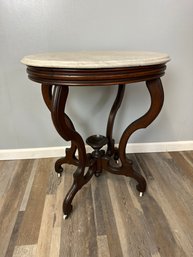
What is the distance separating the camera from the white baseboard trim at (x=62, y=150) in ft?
5.31

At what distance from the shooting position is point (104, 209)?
116 centimetres

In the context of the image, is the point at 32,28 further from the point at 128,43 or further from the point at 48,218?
the point at 48,218

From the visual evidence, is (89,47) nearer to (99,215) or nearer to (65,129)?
(65,129)

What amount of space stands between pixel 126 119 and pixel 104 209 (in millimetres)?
660

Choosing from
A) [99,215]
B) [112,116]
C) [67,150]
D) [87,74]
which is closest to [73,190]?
[99,215]

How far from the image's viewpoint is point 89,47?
53.6 inches

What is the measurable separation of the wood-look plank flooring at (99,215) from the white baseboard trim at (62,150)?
0.10m

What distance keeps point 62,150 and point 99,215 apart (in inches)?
25.3

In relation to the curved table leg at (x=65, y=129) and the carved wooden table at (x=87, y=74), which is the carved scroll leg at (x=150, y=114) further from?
the curved table leg at (x=65, y=129)

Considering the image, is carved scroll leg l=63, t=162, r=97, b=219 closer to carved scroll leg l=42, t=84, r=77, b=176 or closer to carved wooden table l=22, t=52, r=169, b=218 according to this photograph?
carved wooden table l=22, t=52, r=169, b=218

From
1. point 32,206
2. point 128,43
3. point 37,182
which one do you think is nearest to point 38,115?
point 37,182

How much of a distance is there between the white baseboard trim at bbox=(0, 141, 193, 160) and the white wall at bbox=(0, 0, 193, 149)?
0.05 m

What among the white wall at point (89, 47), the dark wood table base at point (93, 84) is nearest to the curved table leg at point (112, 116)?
the dark wood table base at point (93, 84)

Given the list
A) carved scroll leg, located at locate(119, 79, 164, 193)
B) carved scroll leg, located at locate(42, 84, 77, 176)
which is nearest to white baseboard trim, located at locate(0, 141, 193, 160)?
carved scroll leg, located at locate(42, 84, 77, 176)
